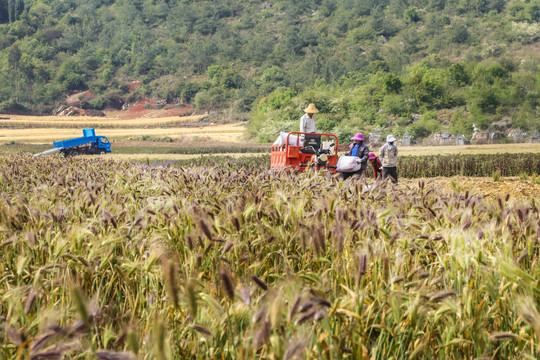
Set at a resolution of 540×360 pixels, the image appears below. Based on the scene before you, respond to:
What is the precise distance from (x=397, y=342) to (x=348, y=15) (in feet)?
451

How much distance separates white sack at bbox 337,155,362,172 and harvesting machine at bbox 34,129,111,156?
24.7 metres

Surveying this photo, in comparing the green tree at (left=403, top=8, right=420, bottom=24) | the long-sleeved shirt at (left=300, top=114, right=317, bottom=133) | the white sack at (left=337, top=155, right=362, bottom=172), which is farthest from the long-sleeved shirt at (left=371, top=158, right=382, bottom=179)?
the green tree at (left=403, top=8, right=420, bottom=24)

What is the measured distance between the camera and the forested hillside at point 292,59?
51.0 metres

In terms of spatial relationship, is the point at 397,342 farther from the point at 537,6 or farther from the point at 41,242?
the point at 537,6

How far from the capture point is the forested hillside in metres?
51.0

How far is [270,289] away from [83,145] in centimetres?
3383

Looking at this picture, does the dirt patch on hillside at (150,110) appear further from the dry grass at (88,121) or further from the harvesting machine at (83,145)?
the harvesting machine at (83,145)

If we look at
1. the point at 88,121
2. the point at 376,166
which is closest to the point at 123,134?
the point at 88,121

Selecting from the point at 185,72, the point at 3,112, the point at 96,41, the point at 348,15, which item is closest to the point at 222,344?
the point at 3,112

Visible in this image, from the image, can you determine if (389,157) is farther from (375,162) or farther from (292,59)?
(292,59)

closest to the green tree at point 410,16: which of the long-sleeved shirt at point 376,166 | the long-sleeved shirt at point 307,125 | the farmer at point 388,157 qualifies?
the long-sleeved shirt at point 307,125

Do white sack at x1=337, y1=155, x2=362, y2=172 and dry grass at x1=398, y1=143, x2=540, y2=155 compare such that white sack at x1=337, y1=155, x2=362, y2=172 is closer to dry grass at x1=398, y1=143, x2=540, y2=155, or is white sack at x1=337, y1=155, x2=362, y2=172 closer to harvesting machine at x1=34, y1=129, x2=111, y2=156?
dry grass at x1=398, y1=143, x2=540, y2=155

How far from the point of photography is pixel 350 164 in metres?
10.1

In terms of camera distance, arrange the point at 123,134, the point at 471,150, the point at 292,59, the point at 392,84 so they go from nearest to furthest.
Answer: the point at 471,150 < the point at 392,84 < the point at 123,134 < the point at 292,59
